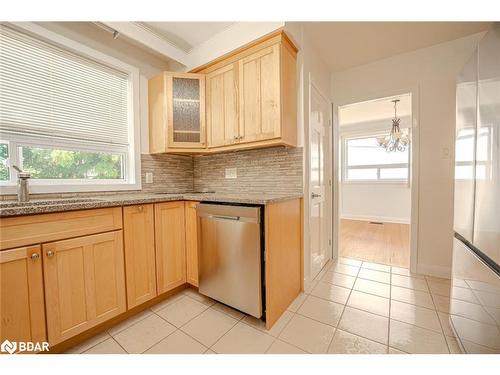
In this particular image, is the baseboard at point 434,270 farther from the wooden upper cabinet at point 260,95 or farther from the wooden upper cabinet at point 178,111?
the wooden upper cabinet at point 178,111

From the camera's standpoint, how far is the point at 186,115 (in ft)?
7.01

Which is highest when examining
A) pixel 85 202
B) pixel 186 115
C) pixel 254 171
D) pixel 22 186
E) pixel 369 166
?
pixel 186 115

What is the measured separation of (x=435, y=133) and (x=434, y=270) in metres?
1.44

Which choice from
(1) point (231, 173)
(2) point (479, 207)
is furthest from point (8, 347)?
(2) point (479, 207)

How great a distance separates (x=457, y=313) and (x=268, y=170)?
1.63m

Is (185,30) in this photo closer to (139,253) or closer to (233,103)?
(233,103)

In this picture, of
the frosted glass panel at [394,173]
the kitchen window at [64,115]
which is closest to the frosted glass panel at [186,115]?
the kitchen window at [64,115]

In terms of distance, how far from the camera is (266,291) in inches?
55.7

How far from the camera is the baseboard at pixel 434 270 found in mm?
2137

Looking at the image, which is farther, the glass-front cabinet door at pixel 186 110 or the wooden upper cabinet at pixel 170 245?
the glass-front cabinet door at pixel 186 110

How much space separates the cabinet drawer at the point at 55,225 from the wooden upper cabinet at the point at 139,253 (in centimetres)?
9

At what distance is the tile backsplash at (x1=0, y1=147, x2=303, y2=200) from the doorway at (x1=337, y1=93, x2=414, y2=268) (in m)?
2.18

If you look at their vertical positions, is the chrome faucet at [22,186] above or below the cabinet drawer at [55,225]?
above

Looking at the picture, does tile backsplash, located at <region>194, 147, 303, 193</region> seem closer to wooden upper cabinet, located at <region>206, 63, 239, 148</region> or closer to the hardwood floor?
wooden upper cabinet, located at <region>206, 63, 239, 148</region>
